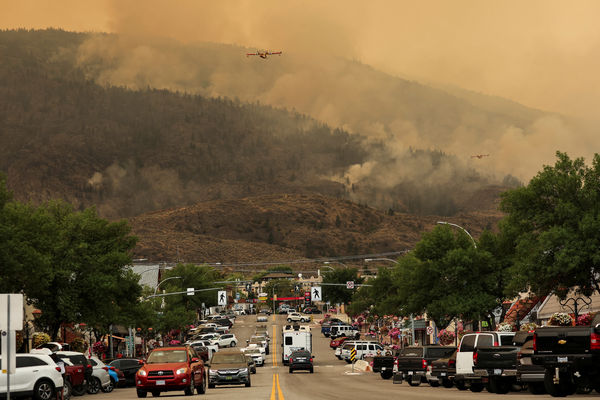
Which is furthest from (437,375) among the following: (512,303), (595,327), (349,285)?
(349,285)

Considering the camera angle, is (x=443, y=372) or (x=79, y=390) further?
(x=79, y=390)

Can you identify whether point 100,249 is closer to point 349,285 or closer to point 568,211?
point 568,211

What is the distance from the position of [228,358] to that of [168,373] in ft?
37.9

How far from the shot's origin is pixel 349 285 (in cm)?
12462

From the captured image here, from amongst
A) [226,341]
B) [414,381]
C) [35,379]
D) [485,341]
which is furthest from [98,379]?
[226,341]

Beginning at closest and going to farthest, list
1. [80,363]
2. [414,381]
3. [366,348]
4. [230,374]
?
[80,363] < [230,374] < [414,381] < [366,348]

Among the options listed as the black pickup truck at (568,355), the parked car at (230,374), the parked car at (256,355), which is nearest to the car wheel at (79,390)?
the parked car at (230,374)

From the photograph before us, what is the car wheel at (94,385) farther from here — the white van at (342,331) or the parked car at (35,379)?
the white van at (342,331)

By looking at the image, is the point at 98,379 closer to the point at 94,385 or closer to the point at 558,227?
the point at 94,385

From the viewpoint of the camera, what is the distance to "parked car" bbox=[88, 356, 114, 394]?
4788 cm

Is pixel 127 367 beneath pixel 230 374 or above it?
beneath

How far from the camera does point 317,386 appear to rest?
145ft

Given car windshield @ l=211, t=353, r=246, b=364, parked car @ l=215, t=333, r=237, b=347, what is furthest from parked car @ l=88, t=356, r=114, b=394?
parked car @ l=215, t=333, r=237, b=347

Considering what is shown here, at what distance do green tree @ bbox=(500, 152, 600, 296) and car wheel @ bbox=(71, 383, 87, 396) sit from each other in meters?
24.6
